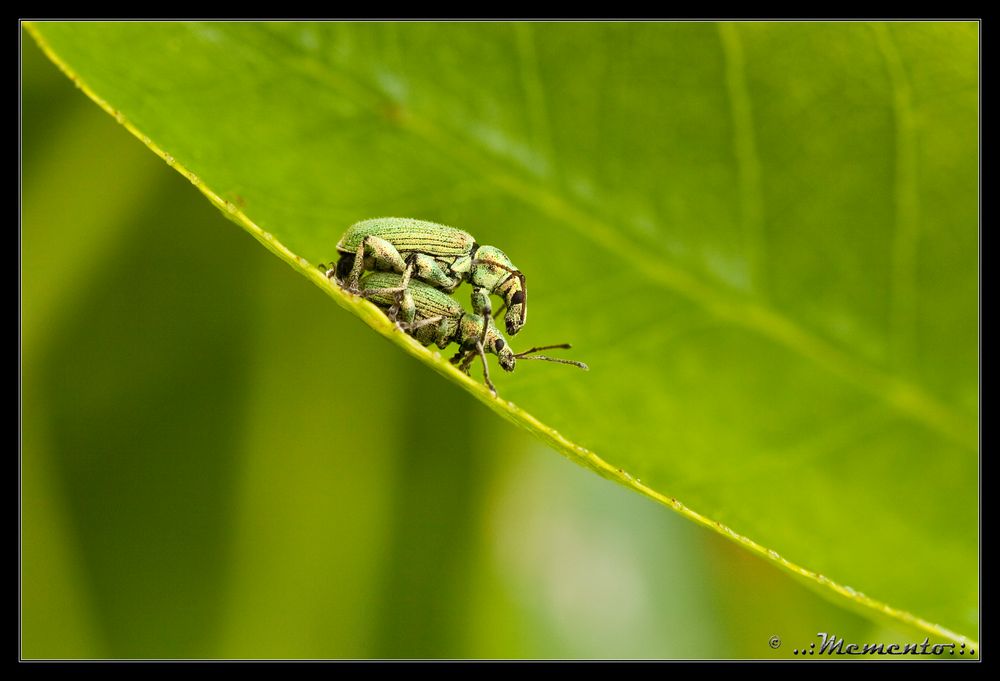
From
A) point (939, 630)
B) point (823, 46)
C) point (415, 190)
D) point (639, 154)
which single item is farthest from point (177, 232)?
point (939, 630)

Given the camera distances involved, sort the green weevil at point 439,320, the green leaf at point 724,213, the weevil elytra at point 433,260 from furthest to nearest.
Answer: the green weevil at point 439,320 → the weevil elytra at point 433,260 → the green leaf at point 724,213

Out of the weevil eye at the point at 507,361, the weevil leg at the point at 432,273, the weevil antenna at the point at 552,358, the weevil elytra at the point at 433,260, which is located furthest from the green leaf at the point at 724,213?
the weevil leg at the point at 432,273

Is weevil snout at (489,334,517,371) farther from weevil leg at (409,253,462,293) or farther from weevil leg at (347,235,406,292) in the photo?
weevil leg at (347,235,406,292)

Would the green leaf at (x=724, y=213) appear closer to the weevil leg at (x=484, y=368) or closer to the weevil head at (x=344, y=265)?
the weevil leg at (x=484, y=368)

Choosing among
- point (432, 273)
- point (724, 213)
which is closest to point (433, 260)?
point (432, 273)

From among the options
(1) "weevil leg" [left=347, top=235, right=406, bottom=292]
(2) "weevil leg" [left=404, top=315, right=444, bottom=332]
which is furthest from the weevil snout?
(1) "weevil leg" [left=347, top=235, right=406, bottom=292]

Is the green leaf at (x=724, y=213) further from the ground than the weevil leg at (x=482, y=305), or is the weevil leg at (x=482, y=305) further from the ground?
the green leaf at (x=724, y=213)

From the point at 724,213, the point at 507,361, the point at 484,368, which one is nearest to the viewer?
the point at 724,213

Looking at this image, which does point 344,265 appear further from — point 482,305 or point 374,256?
point 482,305
